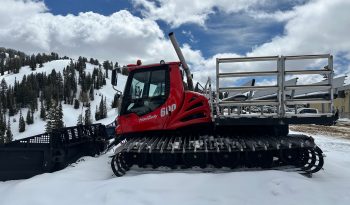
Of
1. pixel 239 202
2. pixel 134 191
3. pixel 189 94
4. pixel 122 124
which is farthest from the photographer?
pixel 122 124

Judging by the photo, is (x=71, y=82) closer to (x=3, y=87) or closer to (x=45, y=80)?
(x=45, y=80)

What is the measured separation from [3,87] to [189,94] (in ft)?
456

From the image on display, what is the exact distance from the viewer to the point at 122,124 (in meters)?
9.64

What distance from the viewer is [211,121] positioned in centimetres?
891

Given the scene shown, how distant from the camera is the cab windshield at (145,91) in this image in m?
9.25

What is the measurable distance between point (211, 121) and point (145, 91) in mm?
Answer: 1839

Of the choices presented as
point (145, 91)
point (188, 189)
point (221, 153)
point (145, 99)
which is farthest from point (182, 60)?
point (188, 189)

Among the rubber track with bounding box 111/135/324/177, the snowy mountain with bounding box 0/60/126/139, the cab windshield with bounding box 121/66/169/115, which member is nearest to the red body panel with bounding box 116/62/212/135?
the cab windshield with bounding box 121/66/169/115

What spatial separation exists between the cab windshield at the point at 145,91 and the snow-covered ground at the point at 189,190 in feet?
6.48

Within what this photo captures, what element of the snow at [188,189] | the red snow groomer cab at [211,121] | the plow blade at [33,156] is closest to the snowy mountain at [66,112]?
the plow blade at [33,156]

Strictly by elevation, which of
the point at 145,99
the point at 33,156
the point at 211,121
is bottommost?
the point at 33,156

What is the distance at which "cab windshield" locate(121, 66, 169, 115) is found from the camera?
925cm

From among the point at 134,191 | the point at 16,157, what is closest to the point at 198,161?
the point at 134,191

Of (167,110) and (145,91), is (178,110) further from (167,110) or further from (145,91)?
(145,91)
